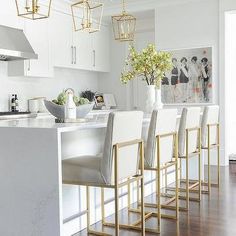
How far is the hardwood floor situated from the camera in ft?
9.75

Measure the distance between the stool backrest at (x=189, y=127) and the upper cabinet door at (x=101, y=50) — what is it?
364 cm

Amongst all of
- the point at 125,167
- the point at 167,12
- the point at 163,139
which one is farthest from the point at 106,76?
the point at 125,167

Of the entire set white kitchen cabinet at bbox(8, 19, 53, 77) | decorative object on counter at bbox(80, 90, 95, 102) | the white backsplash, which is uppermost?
white kitchen cabinet at bbox(8, 19, 53, 77)

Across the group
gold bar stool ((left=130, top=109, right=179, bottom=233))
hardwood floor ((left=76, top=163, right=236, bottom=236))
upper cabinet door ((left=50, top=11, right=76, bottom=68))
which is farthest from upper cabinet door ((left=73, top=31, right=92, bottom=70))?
gold bar stool ((left=130, top=109, right=179, bottom=233))

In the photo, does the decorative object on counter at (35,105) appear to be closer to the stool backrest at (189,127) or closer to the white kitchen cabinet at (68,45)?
the white kitchen cabinet at (68,45)

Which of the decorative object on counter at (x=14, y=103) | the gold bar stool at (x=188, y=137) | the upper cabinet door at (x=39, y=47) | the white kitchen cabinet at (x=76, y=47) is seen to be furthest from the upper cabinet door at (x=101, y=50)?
the gold bar stool at (x=188, y=137)

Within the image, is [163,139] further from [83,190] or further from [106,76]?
[106,76]

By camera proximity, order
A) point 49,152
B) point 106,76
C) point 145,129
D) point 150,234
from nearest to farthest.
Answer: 1. point 49,152
2. point 150,234
3. point 145,129
4. point 106,76

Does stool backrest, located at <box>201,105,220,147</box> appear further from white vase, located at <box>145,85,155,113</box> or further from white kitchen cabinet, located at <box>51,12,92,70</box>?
white kitchen cabinet, located at <box>51,12,92,70</box>

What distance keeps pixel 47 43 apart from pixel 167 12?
2.05m

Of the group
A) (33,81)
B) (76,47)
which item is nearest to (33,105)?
(33,81)

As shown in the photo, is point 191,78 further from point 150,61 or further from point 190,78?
point 150,61

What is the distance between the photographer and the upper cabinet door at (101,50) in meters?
7.11

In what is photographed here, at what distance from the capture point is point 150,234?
2.95m
